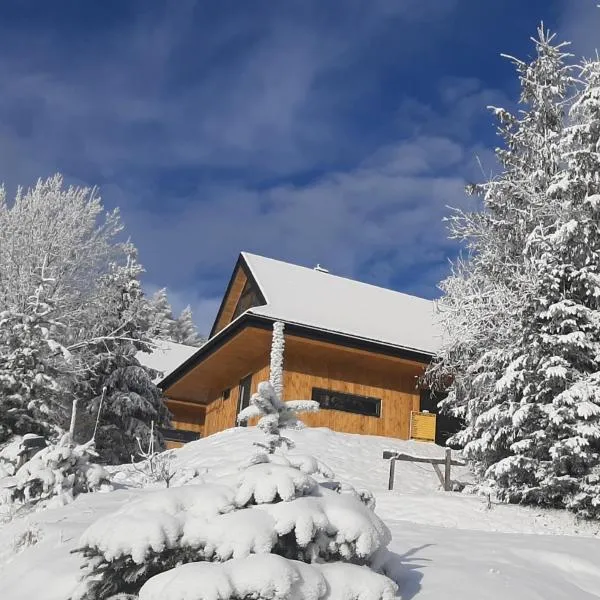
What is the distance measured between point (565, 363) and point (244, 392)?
13117 millimetres

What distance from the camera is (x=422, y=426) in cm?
2053

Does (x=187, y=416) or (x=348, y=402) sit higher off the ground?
(x=348, y=402)

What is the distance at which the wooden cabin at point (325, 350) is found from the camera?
62.3 feet

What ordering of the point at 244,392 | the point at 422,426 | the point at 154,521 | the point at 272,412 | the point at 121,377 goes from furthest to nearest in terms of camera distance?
the point at 121,377 < the point at 244,392 < the point at 422,426 < the point at 272,412 < the point at 154,521

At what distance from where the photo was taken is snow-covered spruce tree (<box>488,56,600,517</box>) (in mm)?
10750

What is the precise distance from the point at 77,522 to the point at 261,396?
2.91 meters

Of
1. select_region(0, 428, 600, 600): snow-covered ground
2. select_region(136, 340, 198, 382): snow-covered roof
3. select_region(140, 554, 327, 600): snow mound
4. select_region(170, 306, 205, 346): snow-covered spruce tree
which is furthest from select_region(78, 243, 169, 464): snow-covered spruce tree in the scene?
select_region(170, 306, 205, 346): snow-covered spruce tree

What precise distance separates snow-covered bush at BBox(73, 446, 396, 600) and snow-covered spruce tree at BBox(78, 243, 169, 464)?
1795 centimetres

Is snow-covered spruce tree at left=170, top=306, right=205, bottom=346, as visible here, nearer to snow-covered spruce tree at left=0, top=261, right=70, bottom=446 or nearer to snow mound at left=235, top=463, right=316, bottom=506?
snow-covered spruce tree at left=0, top=261, right=70, bottom=446

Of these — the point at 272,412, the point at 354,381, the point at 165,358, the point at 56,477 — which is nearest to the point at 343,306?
the point at 354,381

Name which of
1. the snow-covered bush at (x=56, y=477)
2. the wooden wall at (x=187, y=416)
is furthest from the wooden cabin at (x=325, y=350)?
the snow-covered bush at (x=56, y=477)

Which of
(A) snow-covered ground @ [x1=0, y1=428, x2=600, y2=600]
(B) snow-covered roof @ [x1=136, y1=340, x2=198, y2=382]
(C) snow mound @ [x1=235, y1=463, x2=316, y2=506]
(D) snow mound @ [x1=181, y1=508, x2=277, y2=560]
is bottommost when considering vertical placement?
(A) snow-covered ground @ [x1=0, y1=428, x2=600, y2=600]

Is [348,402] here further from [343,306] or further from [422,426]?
[343,306]

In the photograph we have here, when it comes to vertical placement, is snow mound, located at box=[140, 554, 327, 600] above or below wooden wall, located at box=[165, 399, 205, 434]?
below
